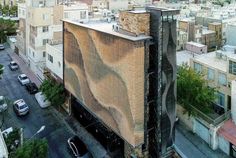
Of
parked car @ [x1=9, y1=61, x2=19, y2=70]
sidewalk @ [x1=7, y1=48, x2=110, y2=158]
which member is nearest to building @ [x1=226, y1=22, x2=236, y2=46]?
sidewalk @ [x1=7, y1=48, x2=110, y2=158]

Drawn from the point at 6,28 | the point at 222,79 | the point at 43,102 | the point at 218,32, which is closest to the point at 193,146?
the point at 222,79

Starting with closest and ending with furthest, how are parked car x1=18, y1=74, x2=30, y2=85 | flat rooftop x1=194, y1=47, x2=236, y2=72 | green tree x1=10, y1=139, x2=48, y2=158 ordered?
1. green tree x1=10, y1=139, x2=48, y2=158
2. flat rooftop x1=194, y1=47, x2=236, y2=72
3. parked car x1=18, y1=74, x2=30, y2=85

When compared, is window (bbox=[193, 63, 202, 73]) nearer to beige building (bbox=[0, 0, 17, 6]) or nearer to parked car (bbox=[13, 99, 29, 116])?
parked car (bbox=[13, 99, 29, 116])

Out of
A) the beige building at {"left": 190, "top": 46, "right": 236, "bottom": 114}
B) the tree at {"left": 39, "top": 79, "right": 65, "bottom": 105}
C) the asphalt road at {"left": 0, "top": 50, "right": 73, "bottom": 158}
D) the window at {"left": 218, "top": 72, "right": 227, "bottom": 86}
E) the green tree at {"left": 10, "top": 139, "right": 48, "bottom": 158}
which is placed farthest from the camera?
the tree at {"left": 39, "top": 79, "right": 65, "bottom": 105}

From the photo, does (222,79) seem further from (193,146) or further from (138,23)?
(138,23)

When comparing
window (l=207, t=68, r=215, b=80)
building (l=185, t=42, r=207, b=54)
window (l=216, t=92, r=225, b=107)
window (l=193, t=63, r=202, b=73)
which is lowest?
window (l=216, t=92, r=225, b=107)

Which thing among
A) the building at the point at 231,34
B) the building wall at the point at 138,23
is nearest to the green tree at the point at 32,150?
the building wall at the point at 138,23

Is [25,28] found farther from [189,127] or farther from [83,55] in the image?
[189,127]

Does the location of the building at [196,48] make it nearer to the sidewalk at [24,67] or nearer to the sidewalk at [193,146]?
the sidewalk at [193,146]
